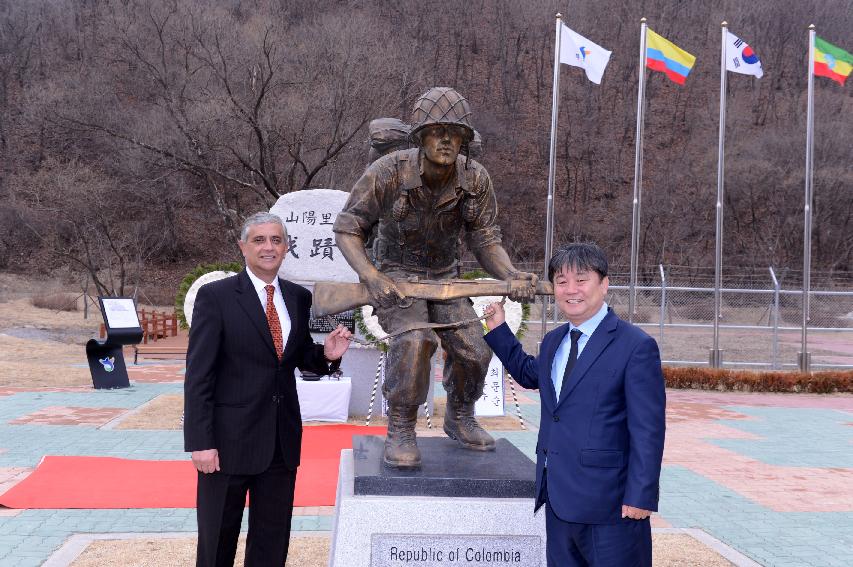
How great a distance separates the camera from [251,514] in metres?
3.30

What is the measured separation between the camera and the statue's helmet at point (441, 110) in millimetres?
3432

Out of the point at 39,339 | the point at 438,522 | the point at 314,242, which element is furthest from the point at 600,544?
the point at 39,339

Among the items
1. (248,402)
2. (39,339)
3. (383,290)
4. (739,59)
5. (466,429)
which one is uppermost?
(739,59)

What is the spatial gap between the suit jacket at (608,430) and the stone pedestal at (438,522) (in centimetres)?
56

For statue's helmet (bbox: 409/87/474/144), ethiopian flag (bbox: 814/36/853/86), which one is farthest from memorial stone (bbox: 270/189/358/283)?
ethiopian flag (bbox: 814/36/853/86)

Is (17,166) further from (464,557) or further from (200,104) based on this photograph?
(464,557)

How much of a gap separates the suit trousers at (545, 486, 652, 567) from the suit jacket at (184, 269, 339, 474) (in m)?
1.20

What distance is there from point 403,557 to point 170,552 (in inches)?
77.6

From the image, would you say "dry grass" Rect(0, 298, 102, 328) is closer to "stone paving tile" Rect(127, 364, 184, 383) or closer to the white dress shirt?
"stone paving tile" Rect(127, 364, 184, 383)

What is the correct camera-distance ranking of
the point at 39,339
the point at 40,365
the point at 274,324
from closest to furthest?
the point at 274,324 < the point at 40,365 < the point at 39,339

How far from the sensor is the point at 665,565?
14.7 feet

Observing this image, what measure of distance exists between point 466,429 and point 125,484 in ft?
11.3

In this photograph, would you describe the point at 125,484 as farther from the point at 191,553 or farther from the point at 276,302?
the point at 276,302

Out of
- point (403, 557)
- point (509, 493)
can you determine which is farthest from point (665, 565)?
point (403, 557)
